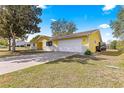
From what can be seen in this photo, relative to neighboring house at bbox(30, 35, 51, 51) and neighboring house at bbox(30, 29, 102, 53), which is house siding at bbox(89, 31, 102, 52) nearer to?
neighboring house at bbox(30, 29, 102, 53)

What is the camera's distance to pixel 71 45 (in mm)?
19031

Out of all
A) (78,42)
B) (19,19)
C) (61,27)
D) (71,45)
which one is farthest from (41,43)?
(61,27)

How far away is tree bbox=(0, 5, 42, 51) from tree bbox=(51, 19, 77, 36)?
984 inches

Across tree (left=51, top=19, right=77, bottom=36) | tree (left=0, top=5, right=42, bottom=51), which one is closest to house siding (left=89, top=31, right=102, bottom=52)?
tree (left=0, top=5, right=42, bottom=51)

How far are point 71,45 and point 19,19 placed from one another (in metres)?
7.53

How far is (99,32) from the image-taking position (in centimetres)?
2000

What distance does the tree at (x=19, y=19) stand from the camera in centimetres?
1465

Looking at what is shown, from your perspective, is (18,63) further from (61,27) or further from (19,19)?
(61,27)

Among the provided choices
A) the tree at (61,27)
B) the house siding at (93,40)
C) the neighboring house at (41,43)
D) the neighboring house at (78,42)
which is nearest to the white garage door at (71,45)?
the neighboring house at (78,42)

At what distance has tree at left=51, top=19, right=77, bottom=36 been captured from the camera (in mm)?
42487

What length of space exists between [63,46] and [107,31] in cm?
686

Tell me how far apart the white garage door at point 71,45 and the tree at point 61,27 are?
22.2 metres
